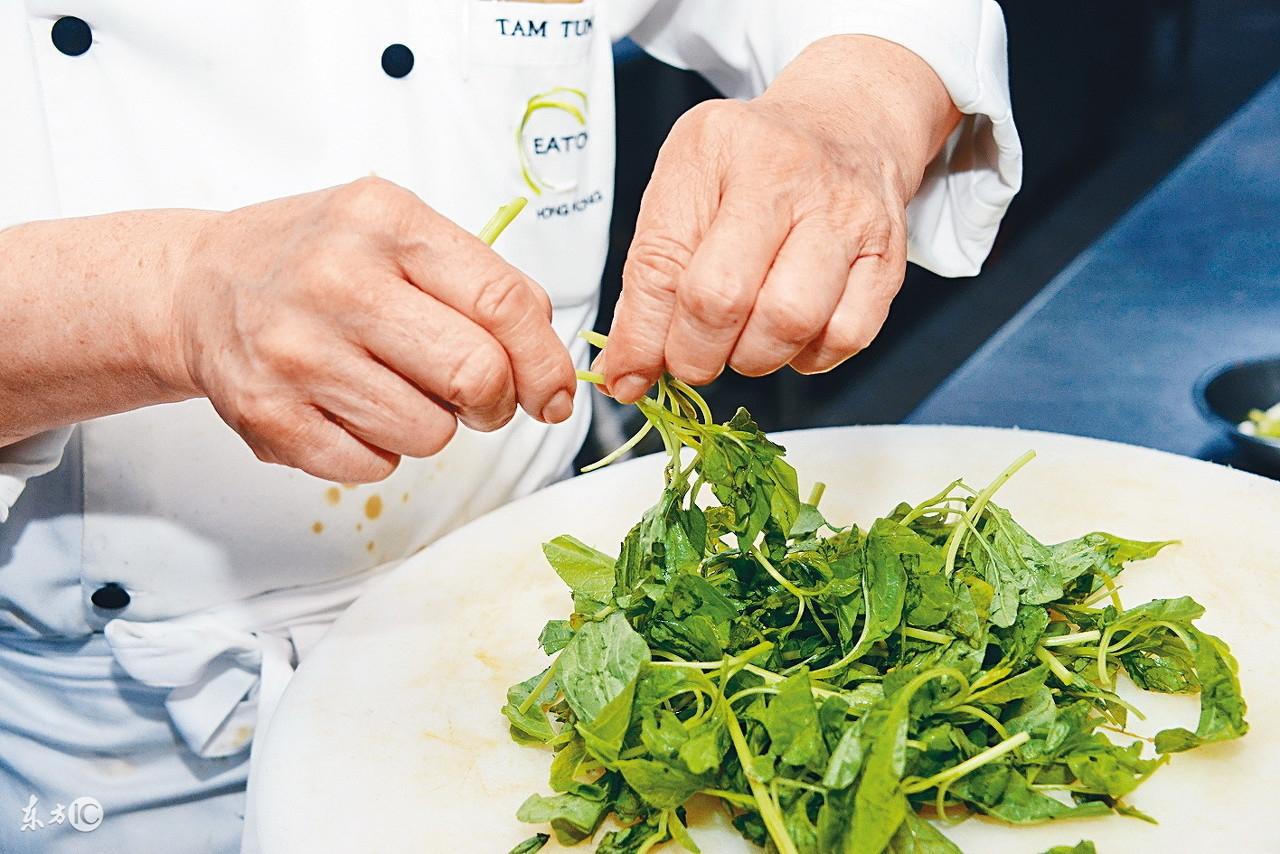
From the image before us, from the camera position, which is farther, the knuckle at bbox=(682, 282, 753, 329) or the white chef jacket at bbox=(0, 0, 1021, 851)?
the white chef jacket at bbox=(0, 0, 1021, 851)

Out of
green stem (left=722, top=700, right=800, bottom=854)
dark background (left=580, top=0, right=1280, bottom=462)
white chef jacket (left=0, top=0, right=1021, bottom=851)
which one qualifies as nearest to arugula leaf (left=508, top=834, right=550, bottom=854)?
green stem (left=722, top=700, right=800, bottom=854)

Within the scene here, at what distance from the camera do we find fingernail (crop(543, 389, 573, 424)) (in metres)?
0.77

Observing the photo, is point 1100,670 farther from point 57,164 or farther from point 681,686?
point 57,164

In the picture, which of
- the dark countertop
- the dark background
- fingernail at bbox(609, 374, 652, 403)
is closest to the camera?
fingernail at bbox(609, 374, 652, 403)

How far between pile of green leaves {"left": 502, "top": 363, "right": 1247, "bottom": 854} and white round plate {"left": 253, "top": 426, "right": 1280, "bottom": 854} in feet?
0.11

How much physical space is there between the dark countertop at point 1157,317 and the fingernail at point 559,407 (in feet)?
3.41

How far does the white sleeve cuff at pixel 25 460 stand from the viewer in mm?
936

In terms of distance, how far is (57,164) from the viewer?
1008 mm

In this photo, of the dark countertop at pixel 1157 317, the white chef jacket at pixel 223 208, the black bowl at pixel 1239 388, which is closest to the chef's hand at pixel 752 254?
the white chef jacket at pixel 223 208

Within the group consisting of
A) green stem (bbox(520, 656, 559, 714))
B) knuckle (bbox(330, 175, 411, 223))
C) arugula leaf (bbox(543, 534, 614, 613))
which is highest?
knuckle (bbox(330, 175, 411, 223))

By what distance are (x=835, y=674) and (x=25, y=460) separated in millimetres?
631

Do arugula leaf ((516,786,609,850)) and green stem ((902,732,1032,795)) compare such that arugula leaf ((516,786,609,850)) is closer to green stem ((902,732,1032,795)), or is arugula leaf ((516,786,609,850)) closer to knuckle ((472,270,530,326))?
green stem ((902,732,1032,795))

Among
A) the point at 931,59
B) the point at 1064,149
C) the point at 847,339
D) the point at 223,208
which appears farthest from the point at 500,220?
the point at 1064,149

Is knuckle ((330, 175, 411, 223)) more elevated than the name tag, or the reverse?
knuckle ((330, 175, 411, 223))
